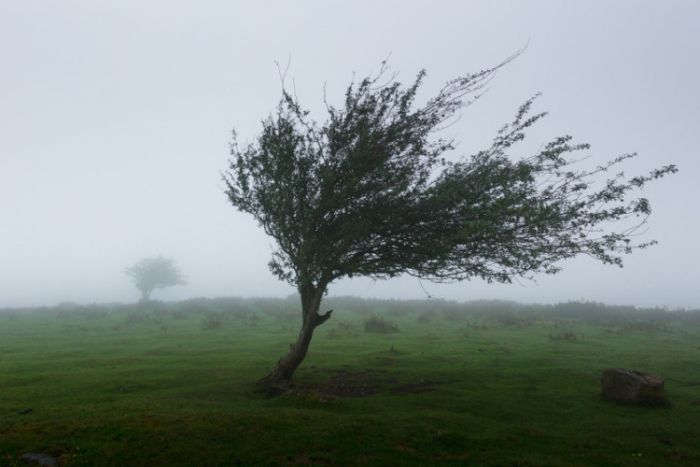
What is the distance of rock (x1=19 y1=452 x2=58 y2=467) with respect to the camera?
11489mm

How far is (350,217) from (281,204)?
3.11m

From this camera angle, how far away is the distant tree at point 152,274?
433 ft

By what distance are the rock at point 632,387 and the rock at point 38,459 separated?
20.0 meters

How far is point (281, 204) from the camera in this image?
774 inches

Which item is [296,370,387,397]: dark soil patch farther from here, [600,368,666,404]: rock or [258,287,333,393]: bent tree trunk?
[600,368,666,404]: rock

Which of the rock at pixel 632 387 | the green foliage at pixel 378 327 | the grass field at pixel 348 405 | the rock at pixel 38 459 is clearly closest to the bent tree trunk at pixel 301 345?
the grass field at pixel 348 405

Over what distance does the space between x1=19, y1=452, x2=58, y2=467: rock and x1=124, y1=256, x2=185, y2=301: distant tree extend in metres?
129

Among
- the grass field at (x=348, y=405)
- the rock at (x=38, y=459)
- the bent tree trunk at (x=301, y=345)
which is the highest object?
the bent tree trunk at (x=301, y=345)

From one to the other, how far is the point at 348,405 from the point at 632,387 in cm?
1162

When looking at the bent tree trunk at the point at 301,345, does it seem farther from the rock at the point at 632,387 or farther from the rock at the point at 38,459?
the rock at the point at 632,387

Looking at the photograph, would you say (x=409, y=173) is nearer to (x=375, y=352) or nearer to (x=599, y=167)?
(x=599, y=167)

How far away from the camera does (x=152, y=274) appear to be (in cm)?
13175

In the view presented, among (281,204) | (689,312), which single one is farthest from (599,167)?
(689,312)

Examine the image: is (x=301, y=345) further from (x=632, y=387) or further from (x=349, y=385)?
(x=632, y=387)
